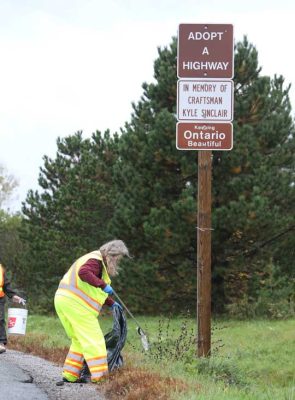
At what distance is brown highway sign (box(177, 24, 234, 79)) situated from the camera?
31.0 feet

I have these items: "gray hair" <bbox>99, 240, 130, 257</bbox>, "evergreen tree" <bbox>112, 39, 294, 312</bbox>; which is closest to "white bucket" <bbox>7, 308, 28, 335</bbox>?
"gray hair" <bbox>99, 240, 130, 257</bbox>

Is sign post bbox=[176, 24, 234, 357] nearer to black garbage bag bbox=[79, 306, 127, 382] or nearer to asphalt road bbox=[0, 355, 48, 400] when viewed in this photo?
black garbage bag bbox=[79, 306, 127, 382]

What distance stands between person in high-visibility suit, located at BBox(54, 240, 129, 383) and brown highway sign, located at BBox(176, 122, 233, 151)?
2.17 metres

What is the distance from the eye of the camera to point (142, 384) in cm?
692

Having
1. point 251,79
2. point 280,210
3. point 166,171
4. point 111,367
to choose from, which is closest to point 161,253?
point 166,171

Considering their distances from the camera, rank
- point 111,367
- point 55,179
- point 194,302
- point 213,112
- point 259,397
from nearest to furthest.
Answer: point 259,397, point 111,367, point 213,112, point 194,302, point 55,179

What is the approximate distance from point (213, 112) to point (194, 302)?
15.6 meters

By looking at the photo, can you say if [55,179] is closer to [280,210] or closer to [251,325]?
[280,210]

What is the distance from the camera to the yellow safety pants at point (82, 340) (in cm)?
765

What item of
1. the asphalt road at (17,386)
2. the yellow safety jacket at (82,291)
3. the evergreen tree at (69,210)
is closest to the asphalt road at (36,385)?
the asphalt road at (17,386)

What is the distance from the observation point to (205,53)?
948cm

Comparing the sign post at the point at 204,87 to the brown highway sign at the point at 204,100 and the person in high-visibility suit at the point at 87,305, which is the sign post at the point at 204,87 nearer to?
the brown highway sign at the point at 204,100

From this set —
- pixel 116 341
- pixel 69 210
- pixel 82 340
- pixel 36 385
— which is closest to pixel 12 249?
pixel 69 210

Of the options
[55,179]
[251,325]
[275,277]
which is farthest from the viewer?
[55,179]
